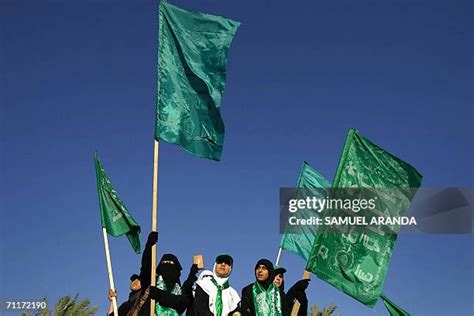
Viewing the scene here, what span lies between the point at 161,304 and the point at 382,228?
3198 mm

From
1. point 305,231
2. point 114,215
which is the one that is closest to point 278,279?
point 114,215

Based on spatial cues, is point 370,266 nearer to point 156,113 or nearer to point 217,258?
point 217,258

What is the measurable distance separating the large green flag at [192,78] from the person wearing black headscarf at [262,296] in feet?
6.84

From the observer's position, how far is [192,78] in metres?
12.0

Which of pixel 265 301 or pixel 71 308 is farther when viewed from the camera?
pixel 71 308

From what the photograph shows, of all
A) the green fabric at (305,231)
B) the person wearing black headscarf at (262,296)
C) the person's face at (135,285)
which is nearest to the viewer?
the person wearing black headscarf at (262,296)

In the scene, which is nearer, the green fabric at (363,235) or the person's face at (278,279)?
the green fabric at (363,235)

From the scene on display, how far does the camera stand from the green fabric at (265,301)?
10492 millimetres

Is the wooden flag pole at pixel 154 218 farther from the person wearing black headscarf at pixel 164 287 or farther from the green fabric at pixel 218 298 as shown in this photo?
the green fabric at pixel 218 298

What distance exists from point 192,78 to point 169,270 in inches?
106

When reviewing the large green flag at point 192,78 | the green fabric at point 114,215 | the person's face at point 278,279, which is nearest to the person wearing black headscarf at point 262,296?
the person's face at point 278,279

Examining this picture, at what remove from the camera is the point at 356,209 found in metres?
11.6

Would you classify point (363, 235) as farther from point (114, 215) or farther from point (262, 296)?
point (114, 215)

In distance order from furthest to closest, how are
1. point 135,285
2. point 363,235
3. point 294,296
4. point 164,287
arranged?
point 135,285
point 363,235
point 164,287
point 294,296
